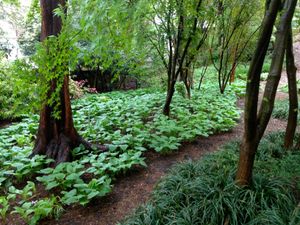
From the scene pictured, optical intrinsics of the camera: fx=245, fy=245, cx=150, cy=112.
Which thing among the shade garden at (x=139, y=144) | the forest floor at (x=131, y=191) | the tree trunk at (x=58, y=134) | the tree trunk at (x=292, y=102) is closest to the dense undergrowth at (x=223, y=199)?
the shade garden at (x=139, y=144)

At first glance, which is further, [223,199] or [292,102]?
[292,102]

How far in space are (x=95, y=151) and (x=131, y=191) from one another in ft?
3.61

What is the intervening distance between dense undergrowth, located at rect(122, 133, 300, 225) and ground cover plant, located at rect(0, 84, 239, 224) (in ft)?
2.44

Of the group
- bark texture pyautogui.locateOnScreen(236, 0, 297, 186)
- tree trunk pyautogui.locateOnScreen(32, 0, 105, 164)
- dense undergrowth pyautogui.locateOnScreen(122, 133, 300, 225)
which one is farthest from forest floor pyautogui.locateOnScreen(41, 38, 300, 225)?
bark texture pyautogui.locateOnScreen(236, 0, 297, 186)

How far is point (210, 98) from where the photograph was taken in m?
7.69

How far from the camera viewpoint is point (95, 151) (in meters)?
3.96

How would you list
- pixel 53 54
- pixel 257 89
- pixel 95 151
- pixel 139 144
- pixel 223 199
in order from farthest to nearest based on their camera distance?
pixel 139 144 < pixel 95 151 < pixel 53 54 < pixel 223 199 < pixel 257 89

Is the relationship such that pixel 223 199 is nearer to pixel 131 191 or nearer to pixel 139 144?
pixel 131 191

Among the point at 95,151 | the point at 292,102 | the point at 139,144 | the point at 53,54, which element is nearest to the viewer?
the point at 53,54

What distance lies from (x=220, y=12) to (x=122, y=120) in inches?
179

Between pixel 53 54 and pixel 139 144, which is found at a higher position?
pixel 53 54

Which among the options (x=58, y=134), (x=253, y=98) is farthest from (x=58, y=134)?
(x=253, y=98)

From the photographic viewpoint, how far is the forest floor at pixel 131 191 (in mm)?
2688

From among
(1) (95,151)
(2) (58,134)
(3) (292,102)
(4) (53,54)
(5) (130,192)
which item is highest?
(4) (53,54)
